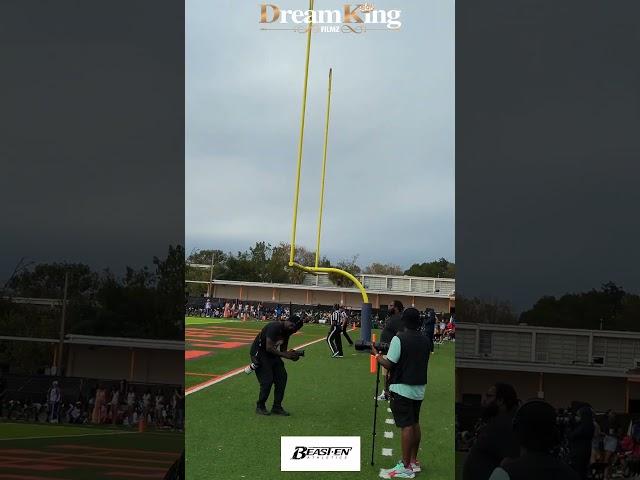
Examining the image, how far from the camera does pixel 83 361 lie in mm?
5746

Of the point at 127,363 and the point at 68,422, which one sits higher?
the point at 127,363

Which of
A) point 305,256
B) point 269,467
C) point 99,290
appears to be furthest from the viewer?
point 99,290

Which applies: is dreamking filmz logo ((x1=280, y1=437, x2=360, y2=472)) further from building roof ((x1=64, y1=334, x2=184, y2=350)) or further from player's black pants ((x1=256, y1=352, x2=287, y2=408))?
building roof ((x1=64, y1=334, x2=184, y2=350))

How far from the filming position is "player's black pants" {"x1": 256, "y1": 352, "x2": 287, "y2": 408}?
4617 millimetres

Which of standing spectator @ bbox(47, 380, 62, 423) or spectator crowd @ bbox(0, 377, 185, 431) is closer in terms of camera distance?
spectator crowd @ bbox(0, 377, 185, 431)

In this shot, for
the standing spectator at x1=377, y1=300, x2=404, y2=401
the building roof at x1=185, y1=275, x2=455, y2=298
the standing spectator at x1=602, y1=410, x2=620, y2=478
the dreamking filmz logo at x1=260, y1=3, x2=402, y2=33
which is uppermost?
the dreamking filmz logo at x1=260, y1=3, x2=402, y2=33

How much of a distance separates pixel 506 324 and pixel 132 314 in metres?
3.31

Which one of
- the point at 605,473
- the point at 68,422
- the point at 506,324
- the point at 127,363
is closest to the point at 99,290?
the point at 127,363

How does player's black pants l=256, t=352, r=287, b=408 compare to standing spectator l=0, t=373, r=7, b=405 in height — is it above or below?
above

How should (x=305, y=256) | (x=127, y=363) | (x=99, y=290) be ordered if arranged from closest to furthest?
(x=305, y=256) → (x=127, y=363) → (x=99, y=290)

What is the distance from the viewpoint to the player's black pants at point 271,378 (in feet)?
15.1

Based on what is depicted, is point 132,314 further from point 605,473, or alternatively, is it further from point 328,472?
point 605,473

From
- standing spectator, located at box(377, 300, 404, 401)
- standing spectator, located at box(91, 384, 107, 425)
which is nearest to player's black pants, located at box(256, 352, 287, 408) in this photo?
standing spectator, located at box(377, 300, 404, 401)

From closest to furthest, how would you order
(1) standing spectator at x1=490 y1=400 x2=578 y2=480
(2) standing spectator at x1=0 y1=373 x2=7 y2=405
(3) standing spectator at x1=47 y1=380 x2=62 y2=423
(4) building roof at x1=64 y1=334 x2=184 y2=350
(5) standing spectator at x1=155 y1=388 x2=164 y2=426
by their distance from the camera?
(1) standing spectator at x1=490 y1=400 x2=578 y2=480, (4) building roof at x1=64 y1=334 x2=184 y2=350, (5) standing spectator at x1=155 y1=388 x2=164 y2=426, (3) standing spectator at x1=47 y1=380 x2=62 y2=423, (2) standing spectator at x1=0 y1=373 x2=7 y2=405
